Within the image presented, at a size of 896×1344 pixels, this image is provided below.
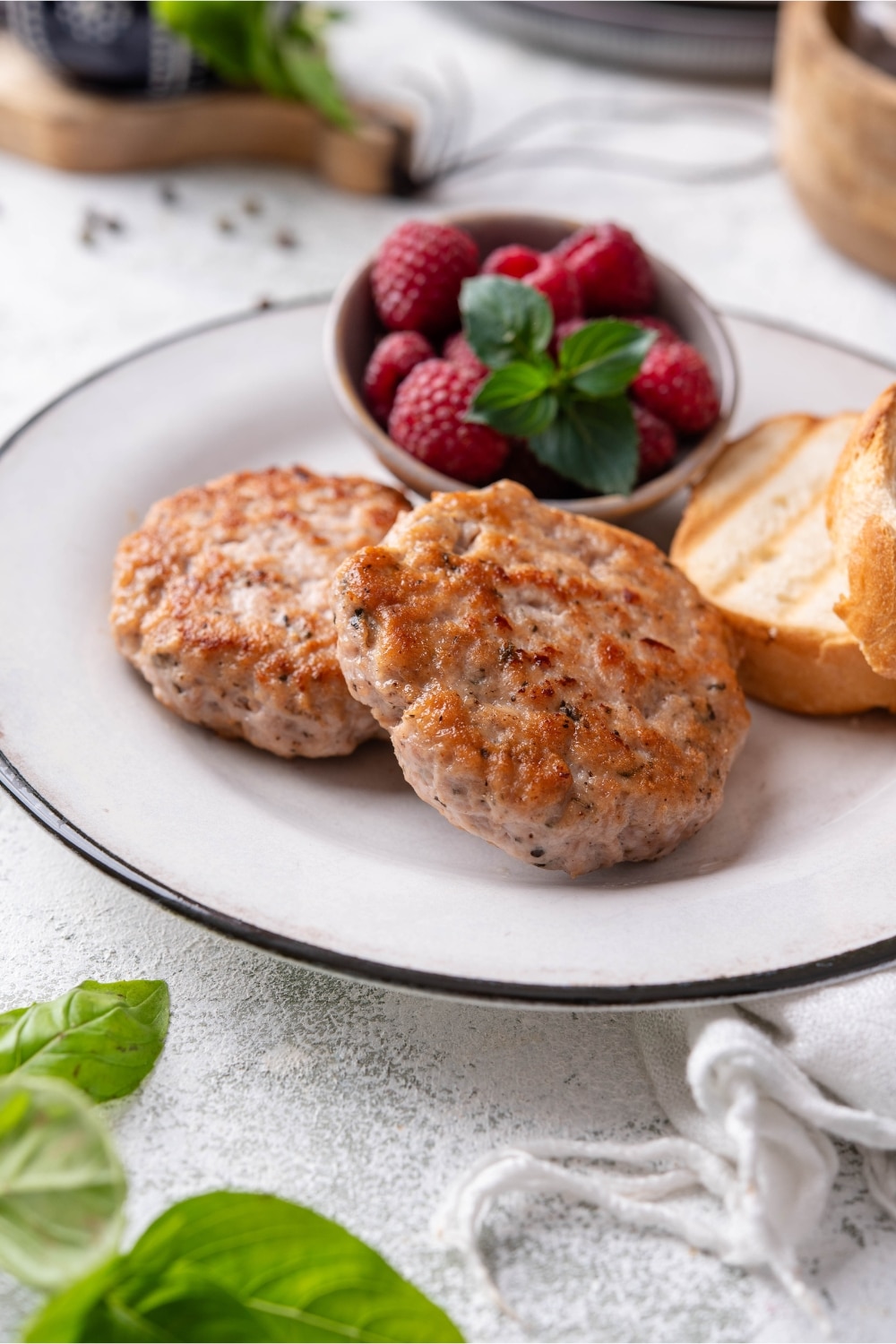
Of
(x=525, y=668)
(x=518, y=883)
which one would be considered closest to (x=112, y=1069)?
(x=518, y=883)

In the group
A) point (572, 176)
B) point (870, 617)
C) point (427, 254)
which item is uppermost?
point (427, 254)

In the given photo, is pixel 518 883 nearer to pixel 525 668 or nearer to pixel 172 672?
pixel 525 668

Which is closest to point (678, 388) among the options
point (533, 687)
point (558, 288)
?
point (558, 288)

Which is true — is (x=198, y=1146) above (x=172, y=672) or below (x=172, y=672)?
below

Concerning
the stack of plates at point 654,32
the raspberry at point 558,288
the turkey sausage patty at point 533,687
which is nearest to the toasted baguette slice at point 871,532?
the turkey sausage patty at point 533,687

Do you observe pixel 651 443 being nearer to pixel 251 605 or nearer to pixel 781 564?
pixel 781 564

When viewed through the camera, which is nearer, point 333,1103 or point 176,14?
point 333,1103

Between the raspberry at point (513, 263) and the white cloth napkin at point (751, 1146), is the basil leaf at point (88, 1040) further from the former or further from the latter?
the raspberry at point (513, 263)

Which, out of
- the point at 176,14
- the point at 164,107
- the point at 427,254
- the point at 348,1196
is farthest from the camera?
the point at 164,107
